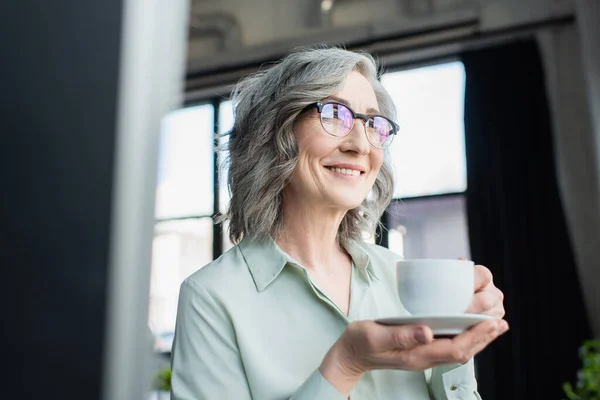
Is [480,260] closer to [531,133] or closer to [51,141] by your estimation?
[531,133]

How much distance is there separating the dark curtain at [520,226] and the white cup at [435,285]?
3561 mm

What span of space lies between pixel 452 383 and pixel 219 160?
0.63 m

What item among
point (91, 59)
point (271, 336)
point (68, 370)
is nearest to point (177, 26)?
point (91, 59)

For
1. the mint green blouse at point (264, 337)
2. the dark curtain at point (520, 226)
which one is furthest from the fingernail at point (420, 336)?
the dark curtain at point (520, 226)

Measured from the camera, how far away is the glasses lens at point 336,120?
3.42 feet

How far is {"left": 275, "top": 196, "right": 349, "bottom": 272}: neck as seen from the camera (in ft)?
3.54

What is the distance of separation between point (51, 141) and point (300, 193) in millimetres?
780

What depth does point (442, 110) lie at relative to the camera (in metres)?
4.64

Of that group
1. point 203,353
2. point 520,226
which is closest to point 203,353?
point 203,353

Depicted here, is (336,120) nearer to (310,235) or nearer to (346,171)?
(346,171)

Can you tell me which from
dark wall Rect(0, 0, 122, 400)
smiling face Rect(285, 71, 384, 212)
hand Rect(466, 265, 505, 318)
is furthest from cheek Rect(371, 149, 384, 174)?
dark wall Rect(0, 0, 122, 400)

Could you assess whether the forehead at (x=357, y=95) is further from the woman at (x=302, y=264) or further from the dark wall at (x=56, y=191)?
the dark wall at (x=56, y=191)

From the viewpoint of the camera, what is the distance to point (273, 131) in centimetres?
111

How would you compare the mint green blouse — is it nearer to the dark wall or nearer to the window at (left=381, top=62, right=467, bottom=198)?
the dark wall
